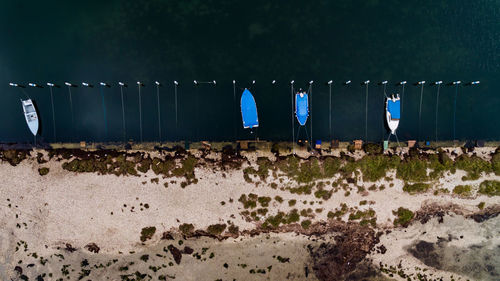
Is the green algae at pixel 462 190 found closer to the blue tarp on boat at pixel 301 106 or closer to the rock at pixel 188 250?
the blue tarp on boat at pixel 301 106

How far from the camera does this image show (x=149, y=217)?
18406 millimetres

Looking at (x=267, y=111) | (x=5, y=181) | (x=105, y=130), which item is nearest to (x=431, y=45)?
(x=267, y=111)

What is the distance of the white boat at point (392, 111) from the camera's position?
62.2 feet

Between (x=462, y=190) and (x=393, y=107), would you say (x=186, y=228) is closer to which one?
(x=393, y=107)

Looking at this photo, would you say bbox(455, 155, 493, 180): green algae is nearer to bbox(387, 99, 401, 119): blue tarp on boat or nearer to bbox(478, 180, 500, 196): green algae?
bbox(478, 180, 500, 196): green algae

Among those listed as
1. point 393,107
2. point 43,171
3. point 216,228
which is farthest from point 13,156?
point 393,107

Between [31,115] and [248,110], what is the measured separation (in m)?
14.9

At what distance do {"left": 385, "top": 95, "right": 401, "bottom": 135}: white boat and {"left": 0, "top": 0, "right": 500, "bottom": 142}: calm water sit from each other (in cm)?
62

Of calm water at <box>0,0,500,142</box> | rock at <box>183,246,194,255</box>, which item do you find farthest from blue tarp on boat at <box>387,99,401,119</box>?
rock at <box>183,246,194,255</box>

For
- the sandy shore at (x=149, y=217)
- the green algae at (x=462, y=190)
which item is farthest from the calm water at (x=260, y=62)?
the green algae at (x=462, y=190)

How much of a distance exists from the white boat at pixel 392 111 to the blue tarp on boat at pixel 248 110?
9.15 meters

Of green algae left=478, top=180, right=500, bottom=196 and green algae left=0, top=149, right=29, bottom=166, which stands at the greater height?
green algae left=0, top=149, right=29, bottom=166

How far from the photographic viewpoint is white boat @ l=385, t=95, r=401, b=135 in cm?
1895

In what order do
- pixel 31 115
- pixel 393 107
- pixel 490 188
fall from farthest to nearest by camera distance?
pixel 393 107
pixel 31 115
pixel 490 188
